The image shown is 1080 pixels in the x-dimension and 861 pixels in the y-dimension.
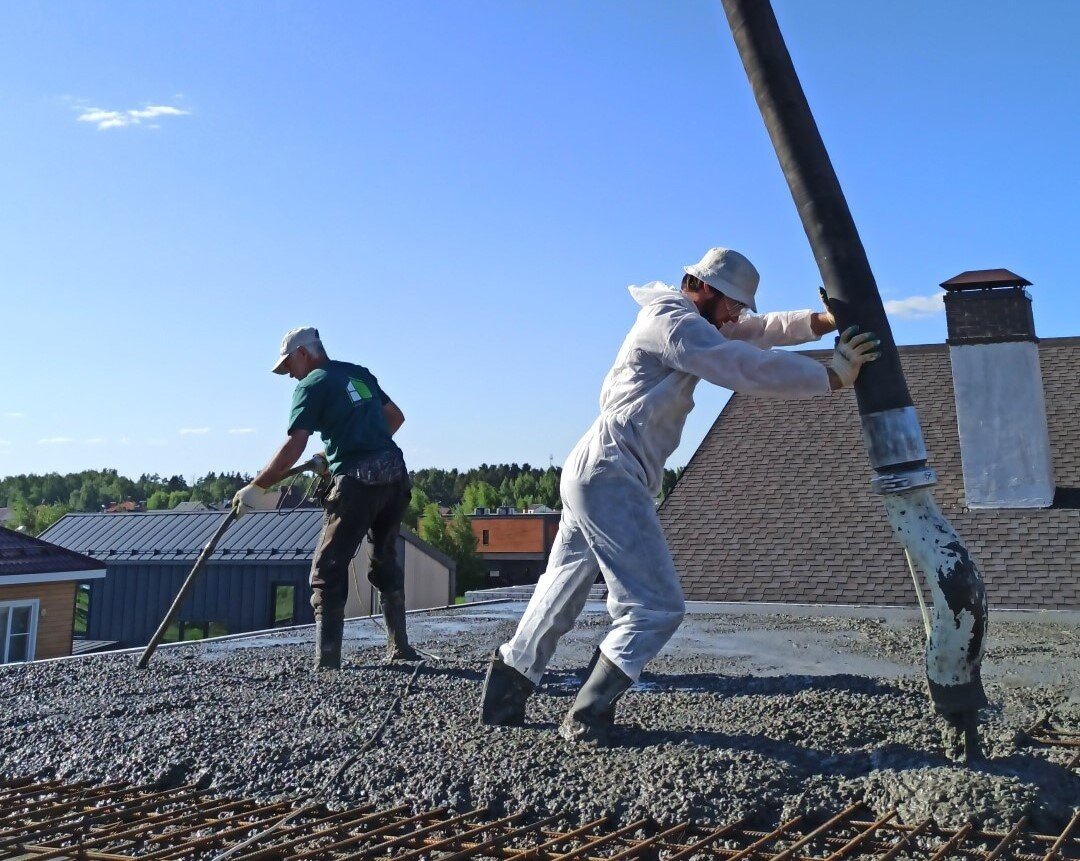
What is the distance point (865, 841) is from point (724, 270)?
1.78 metres

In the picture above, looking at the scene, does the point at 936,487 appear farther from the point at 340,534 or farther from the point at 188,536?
the point at 188,536

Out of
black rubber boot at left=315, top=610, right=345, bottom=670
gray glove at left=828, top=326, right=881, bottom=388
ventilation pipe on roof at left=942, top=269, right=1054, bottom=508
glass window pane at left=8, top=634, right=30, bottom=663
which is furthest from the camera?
glass window pane at left=8, top=634, right=30, bottom=663

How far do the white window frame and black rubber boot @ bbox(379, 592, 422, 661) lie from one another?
15838 millimetres

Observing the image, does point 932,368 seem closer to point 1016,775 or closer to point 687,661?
point 687,661

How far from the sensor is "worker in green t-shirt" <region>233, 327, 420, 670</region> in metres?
4.73

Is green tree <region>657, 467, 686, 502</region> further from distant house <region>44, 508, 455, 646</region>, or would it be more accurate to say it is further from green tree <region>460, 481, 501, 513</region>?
green tree <region>460, 481, 501, 513</region>

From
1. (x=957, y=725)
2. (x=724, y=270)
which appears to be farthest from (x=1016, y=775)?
(x=724, y=270)

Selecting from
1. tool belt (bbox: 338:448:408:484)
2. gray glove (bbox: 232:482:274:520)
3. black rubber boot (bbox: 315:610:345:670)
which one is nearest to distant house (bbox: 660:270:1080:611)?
tool belt (bbox: 338:448:408:484)

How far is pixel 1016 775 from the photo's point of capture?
8.13 feet

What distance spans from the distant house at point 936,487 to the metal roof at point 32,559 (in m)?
12.4

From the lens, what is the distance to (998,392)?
11109 millimetres

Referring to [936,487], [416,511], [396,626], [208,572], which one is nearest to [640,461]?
[396,626]

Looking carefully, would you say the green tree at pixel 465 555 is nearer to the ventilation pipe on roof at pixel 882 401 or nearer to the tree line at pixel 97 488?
the ventilation pipe on roof at pixel 882 401

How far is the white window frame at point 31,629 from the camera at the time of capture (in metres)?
17.9
